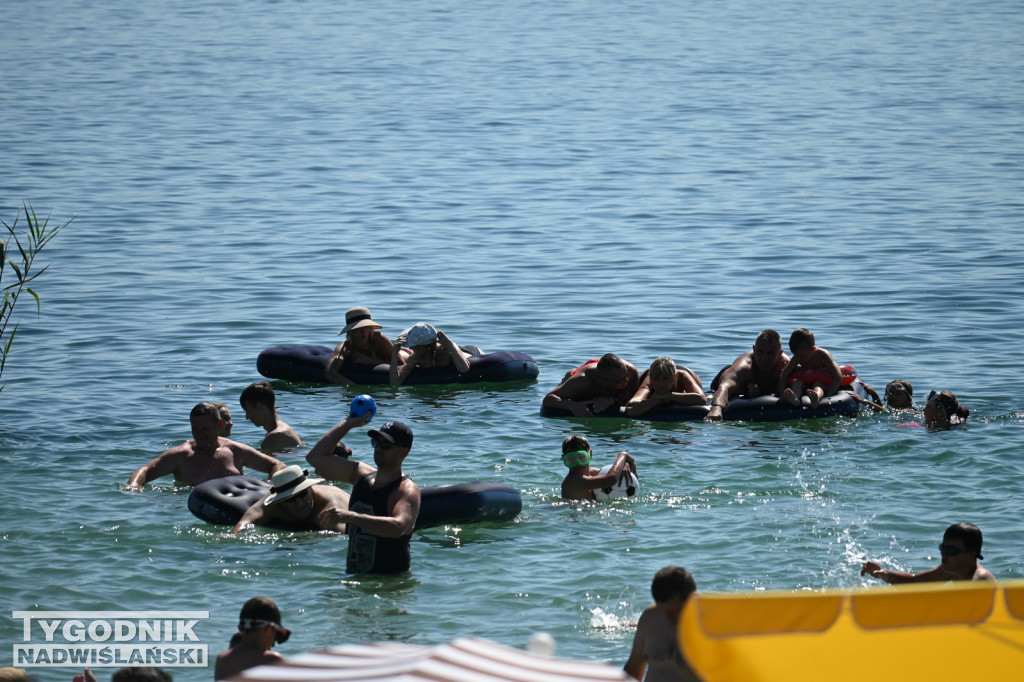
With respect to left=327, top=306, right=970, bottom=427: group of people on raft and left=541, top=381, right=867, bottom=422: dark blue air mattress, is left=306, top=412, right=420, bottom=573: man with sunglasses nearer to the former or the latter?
left=327, top=306, right=970, bottom=427: group of people on raft

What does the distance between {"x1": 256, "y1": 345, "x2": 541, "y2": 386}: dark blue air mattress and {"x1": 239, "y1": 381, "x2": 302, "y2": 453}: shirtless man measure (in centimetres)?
364

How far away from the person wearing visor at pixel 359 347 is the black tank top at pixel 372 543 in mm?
6098

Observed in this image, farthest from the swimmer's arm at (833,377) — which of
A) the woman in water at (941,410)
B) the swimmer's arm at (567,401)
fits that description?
the swimmer's arm at (567,401)

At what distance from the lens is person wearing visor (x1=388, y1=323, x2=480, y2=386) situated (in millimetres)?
14875

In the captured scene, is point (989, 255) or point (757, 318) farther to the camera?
point (989, 255)

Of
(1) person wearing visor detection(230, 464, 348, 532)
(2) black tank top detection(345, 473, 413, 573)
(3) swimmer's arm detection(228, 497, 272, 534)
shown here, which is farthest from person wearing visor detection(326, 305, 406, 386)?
(2) black tank top detection(345, 473, 413, 573)

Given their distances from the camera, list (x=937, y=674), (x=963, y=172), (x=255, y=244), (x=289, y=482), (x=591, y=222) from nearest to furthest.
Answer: (x=937, y=674) < (x=289, y=482) < (x=255, y=244) < (x=591, y=222) < (x=963, y=172)

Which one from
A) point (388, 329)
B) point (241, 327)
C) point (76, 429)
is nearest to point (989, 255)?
point (388, 329)

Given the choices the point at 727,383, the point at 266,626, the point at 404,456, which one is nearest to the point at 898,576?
the point at 404,456

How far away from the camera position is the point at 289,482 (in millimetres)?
9695

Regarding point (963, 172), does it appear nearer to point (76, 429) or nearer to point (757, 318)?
point (757, 318)

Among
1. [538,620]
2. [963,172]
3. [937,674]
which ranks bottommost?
[538,620]

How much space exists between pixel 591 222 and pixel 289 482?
62.1ft

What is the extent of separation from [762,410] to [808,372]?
2.14 ft
